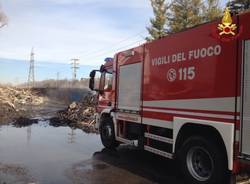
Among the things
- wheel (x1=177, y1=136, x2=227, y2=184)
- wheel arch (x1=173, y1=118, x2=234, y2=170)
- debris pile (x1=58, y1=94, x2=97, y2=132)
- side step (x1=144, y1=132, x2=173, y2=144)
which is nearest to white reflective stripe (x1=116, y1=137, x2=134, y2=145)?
side step (x1=144, y1=132, x2=173, y2=144)

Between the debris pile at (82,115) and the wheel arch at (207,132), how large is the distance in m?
11.1

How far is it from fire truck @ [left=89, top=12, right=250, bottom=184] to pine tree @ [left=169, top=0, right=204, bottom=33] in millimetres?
28676

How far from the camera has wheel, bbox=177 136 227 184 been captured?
7469 mm

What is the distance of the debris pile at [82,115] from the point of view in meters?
20.9

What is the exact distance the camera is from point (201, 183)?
7.93m

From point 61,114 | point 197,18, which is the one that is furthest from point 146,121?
point 197,18

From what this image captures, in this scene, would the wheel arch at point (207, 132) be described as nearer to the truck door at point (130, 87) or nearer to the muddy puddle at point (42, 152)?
the truck door at point (130, 87)

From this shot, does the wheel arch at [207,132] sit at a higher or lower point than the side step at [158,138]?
higher

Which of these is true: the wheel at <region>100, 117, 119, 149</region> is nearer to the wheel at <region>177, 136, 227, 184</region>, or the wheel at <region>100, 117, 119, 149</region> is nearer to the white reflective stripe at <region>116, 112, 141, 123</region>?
the white reflective stripe at <region>116, 112, 141, 123</region>

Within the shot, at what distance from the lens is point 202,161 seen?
8.01 meters

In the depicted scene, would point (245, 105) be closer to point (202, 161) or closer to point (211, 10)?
point (202, 161)

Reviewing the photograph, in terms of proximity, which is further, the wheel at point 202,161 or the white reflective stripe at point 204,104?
the wheel at point 202,161

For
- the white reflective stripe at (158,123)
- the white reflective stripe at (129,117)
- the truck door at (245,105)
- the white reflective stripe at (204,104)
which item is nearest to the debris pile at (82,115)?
the white reflective stripe at (129,117)

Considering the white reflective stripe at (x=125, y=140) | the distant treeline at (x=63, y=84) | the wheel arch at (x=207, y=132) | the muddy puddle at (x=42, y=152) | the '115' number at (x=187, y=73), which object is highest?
the distant treeline at (x=63, y=84)
